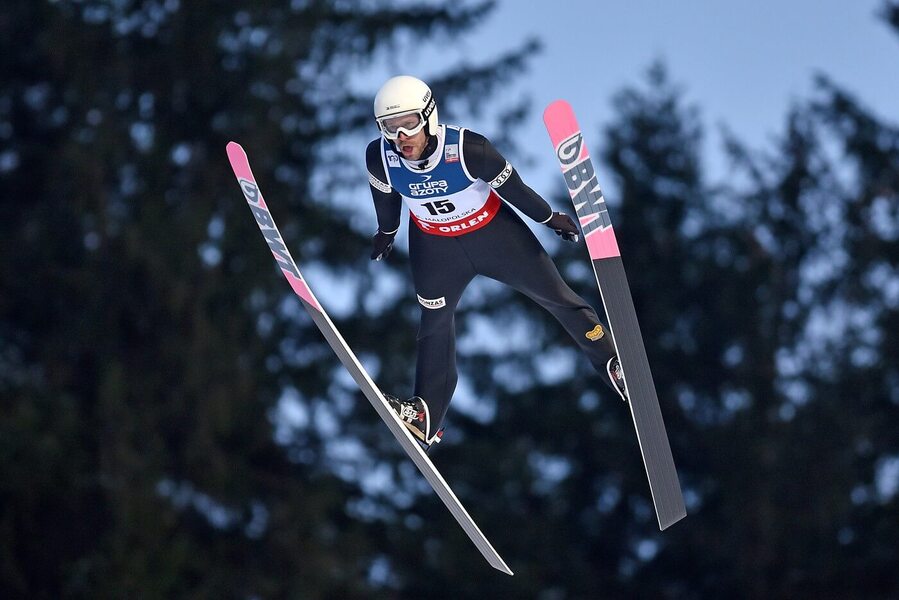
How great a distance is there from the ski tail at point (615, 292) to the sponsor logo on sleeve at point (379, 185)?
71 centimetres

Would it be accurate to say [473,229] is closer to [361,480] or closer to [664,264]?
[361,480]

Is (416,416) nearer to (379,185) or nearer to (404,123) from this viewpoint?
(379,185)

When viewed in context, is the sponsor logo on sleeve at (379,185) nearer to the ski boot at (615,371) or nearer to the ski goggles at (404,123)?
the ski goggles at (404,123)

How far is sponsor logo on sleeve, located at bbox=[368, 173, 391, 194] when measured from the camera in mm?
5512

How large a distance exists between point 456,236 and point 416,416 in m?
0.79

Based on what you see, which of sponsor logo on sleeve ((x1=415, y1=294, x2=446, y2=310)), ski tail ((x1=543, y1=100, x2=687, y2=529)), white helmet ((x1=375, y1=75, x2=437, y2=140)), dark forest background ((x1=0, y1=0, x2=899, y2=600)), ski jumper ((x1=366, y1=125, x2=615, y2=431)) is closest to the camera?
white helmet ((x1=375, y1=75, x2=437, y2=140))

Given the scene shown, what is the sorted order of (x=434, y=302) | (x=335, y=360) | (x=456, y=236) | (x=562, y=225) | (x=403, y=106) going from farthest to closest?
(x=335, y=360)
(x=434, y=302)
(x=456, y=236)
(x=562, y=225)
(x=403, y=106)

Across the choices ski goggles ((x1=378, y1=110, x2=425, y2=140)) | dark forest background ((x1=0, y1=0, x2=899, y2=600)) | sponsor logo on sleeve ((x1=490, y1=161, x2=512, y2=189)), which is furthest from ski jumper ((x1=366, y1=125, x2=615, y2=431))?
dark forest background ((x1=0, y1=0, x2=899, y2=600))

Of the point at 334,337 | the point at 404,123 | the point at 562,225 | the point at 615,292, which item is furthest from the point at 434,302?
the point at 404,123

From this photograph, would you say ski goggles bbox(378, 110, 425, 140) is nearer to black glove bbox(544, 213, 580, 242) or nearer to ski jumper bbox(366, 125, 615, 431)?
ski jumper bbox(366, 125, 615, 431)

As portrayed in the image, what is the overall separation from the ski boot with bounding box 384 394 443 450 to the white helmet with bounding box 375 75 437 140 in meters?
1.21

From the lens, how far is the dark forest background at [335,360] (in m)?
15.4

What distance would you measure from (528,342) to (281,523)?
5161 millimetres

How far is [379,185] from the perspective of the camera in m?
5.53
